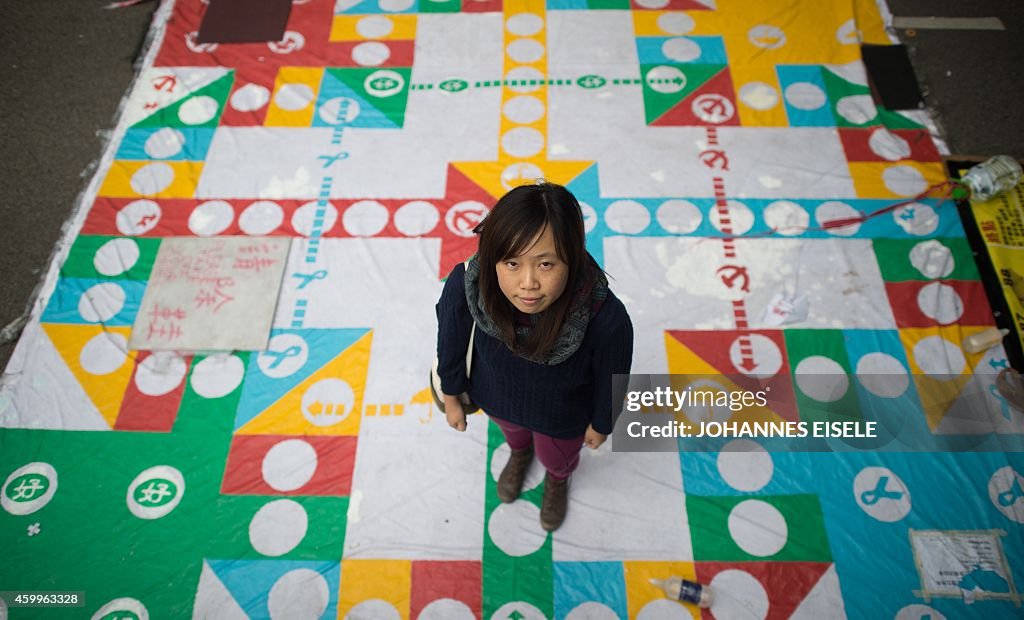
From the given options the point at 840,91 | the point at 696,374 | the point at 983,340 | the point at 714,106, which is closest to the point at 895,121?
the point at 840,91

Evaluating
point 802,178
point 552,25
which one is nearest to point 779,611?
point 802,178

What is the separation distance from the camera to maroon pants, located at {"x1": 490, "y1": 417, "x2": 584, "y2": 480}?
1.32 meters

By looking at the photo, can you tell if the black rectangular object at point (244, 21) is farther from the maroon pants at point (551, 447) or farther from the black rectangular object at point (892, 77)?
the black rectangular object at point (892, 77)

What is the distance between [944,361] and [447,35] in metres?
2.04

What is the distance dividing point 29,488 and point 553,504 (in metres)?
1.33

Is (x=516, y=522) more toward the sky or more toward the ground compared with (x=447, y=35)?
more toward the ground

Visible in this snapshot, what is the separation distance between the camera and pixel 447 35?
8.05 feet

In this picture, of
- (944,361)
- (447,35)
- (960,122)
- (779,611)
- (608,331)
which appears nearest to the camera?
→ (608,331)

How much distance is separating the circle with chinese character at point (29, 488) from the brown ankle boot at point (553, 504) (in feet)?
4.08

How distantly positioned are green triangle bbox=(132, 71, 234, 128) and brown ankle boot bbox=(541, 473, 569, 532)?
174 cm

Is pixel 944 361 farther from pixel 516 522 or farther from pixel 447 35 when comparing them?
pixel 447 35

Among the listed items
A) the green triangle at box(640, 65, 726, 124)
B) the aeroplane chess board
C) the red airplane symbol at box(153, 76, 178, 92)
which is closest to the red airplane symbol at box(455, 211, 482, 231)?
the aeroplane chess board

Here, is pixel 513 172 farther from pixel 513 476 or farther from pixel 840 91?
pixel 840 91

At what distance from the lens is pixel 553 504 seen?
1504 mm
